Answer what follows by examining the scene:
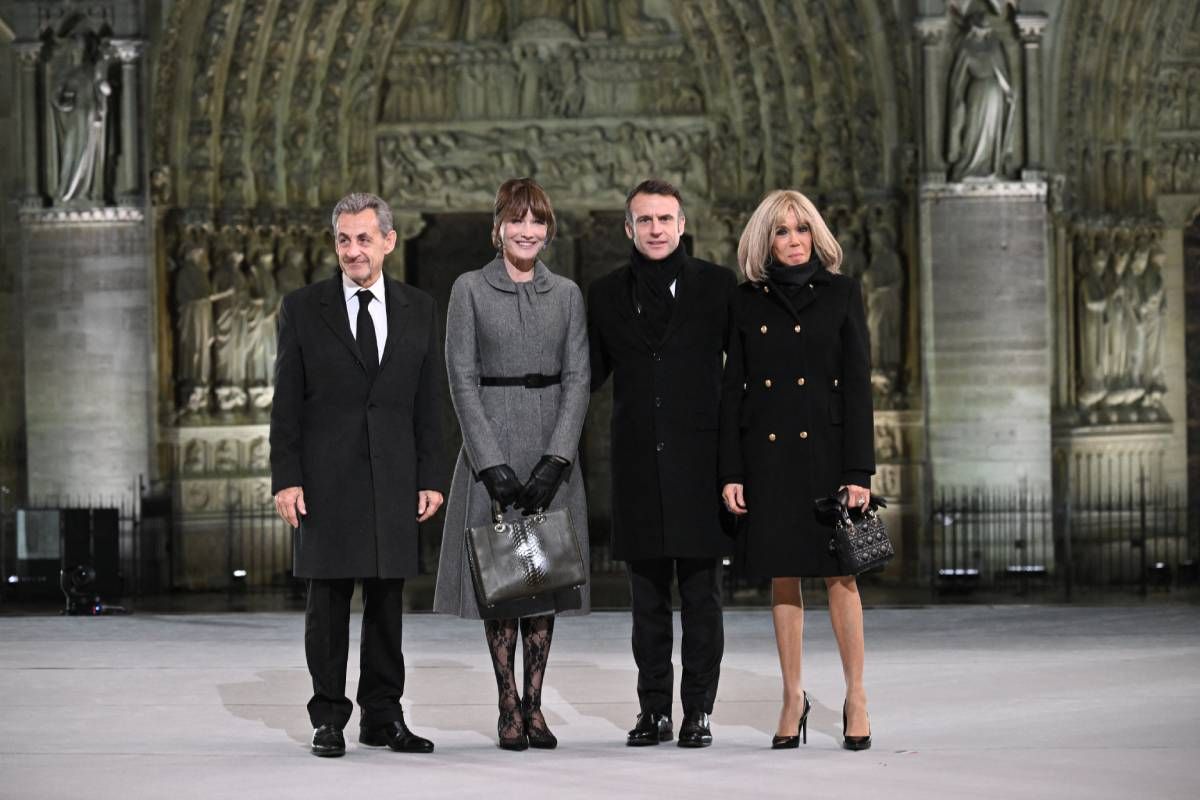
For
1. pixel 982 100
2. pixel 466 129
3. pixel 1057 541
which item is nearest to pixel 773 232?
pixel 982 100

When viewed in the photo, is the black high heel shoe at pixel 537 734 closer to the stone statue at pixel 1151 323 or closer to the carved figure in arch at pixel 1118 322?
the carved figure in arch at pixel 1118 322

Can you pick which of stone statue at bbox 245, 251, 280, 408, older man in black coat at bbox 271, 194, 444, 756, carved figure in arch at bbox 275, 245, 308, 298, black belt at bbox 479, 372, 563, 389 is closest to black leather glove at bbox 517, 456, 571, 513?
black belt at bbox 479, 372, 563, 389

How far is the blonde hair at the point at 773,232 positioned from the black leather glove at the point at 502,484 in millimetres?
981

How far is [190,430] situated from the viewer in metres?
18.4

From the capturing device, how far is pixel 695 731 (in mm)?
7172

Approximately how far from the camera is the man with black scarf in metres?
7.30

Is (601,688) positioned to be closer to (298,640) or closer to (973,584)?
(298,640)

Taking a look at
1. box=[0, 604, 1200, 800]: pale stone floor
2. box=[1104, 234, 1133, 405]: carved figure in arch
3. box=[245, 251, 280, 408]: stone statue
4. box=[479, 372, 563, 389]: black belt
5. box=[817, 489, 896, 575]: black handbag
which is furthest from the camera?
box=[1104, 234, 1133, 405]: carved figure in arch

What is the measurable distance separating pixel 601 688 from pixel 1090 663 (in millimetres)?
2101

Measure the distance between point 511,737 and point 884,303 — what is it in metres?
11.6

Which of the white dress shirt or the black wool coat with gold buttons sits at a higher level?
the white dress shirt

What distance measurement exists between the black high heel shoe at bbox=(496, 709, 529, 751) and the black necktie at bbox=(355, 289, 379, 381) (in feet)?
3.81

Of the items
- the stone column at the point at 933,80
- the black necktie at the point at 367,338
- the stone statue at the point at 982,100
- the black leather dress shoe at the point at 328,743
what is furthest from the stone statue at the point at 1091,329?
the black leather dress shoe at the point at 328,743

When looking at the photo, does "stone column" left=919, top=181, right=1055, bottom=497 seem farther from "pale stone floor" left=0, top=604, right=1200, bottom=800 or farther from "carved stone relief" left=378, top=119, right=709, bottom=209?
"pale stone floor" left=0, top=604, right=1200, bottom=800
